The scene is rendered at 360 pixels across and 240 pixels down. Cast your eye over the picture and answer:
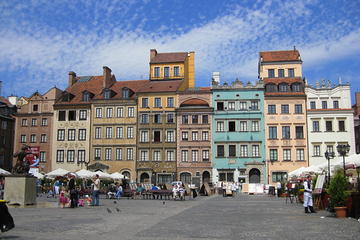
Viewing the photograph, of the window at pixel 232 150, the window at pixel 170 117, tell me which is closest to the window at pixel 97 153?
the window at pixel 170 117

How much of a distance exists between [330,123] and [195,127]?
52.4ft

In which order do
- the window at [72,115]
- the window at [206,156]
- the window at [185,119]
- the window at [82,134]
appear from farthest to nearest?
the window at [72,115], the window at [82,134], the window at [185,119], the window at [206,156]

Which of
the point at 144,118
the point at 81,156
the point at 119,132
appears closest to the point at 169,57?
the point at 144,118

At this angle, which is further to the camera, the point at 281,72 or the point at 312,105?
the point at 281,72

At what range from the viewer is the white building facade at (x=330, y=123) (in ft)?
169

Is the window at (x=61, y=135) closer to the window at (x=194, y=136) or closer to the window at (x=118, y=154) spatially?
the window at (x=118, y=154)

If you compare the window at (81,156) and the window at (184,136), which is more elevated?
the window at (184,136)

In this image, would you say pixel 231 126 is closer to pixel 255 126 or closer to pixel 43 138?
pixel 255 126

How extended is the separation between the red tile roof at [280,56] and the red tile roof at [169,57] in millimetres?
10656

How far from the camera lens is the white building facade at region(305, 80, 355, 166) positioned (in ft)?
169

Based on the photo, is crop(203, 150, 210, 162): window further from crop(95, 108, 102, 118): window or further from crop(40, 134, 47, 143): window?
crop(40, 134, 47, 143): window

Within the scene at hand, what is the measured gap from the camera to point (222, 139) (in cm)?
5328

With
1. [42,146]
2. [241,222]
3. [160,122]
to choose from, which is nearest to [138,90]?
[160,122]

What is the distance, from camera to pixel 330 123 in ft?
170
